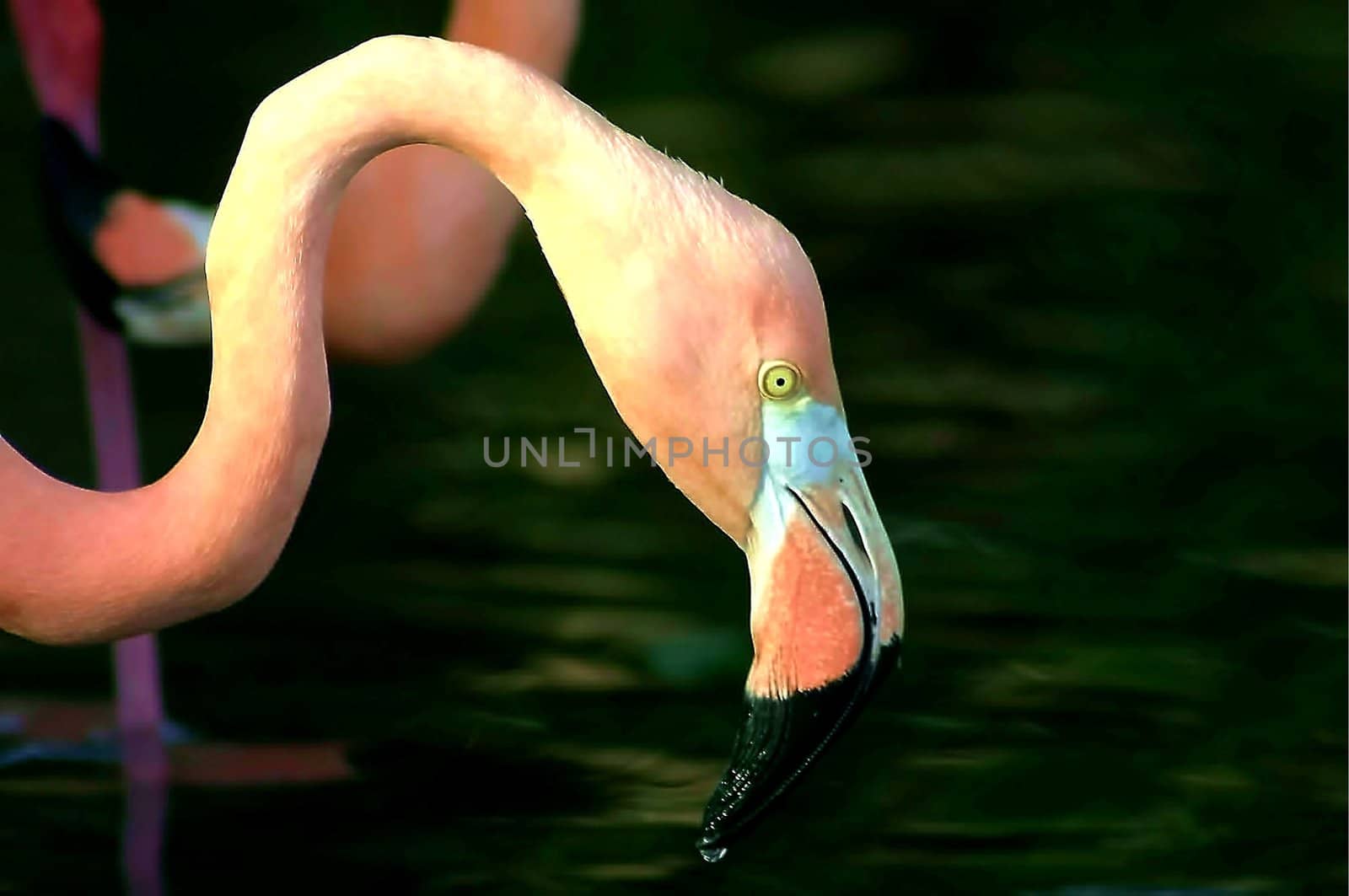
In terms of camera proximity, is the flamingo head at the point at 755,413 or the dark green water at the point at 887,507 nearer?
the flamingo head at the point at 755,413

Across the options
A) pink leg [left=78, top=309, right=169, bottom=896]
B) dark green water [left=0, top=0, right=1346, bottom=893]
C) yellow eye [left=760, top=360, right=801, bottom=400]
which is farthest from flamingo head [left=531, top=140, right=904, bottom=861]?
pink leg [left=78, top=309, right=169, bottom=896]

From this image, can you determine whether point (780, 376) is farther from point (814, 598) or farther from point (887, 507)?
point (887, 507)

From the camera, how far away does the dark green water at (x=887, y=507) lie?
3756 millimetres

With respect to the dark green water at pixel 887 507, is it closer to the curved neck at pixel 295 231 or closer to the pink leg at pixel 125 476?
the pink leg at pixel 125 476

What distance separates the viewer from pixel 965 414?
5312 mm

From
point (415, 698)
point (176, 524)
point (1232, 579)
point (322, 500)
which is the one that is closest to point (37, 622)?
point (176, 524)

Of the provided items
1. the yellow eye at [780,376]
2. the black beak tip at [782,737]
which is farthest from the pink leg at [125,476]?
the yellow eye at [780,376]

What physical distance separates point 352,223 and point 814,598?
141cm

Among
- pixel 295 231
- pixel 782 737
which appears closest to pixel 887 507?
pixel 782 737

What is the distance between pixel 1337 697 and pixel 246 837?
6.36 ft

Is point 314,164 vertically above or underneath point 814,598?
above

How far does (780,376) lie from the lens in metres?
2.38

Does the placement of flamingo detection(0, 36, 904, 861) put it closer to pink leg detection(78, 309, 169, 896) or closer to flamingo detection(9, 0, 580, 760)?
flamingo detection(9, 0, 580, 760)

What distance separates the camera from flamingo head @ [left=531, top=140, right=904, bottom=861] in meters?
2.36
